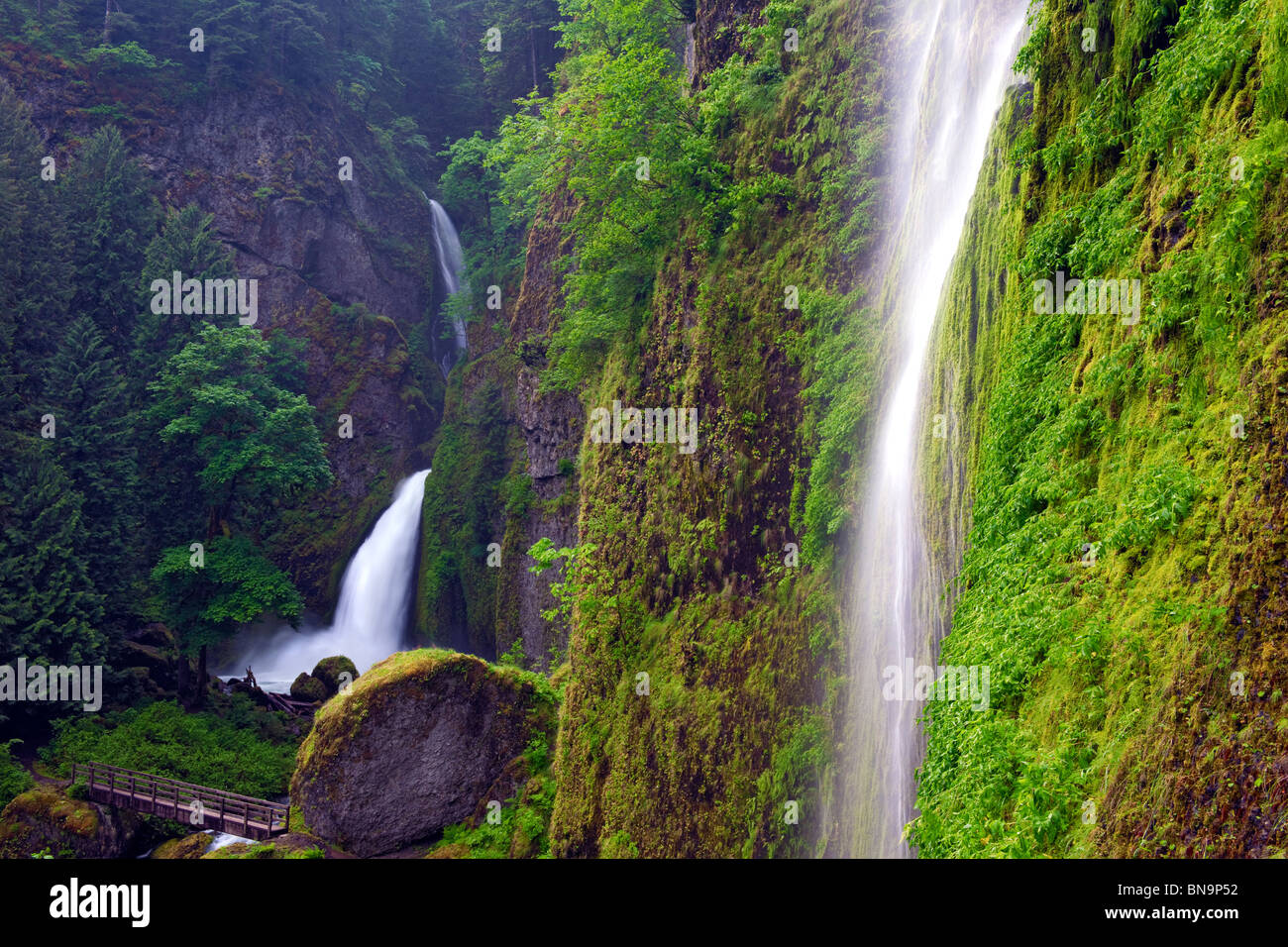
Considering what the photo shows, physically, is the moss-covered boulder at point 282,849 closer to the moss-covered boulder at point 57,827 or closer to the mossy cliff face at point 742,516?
the moss-covered boulder at point 57,827

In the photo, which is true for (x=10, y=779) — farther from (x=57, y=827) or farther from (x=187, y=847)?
(x=187, y=847)

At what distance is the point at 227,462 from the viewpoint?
26.9 meters

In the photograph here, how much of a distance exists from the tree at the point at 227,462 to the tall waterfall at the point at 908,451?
21124mm

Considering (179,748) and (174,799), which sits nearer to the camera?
(174,799)

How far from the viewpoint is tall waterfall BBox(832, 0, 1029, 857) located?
26.7 feet

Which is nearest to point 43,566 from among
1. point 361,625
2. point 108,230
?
point 361,625

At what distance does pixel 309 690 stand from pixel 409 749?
10495 mm

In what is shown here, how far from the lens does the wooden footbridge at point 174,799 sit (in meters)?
18.7

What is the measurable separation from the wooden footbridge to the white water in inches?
344

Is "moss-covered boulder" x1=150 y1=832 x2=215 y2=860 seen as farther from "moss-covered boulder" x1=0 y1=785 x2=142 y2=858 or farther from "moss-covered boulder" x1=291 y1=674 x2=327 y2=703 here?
"moss-covered boulder" x1=291 y1=674 x2=327 y2=703

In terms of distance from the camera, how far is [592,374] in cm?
1855

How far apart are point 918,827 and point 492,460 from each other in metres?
26.6

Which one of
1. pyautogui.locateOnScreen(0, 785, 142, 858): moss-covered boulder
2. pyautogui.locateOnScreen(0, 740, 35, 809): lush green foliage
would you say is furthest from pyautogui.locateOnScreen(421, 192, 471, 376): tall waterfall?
pyautogui.locateOnScreen(0, 785, 142, 858): moss-covered boulder
